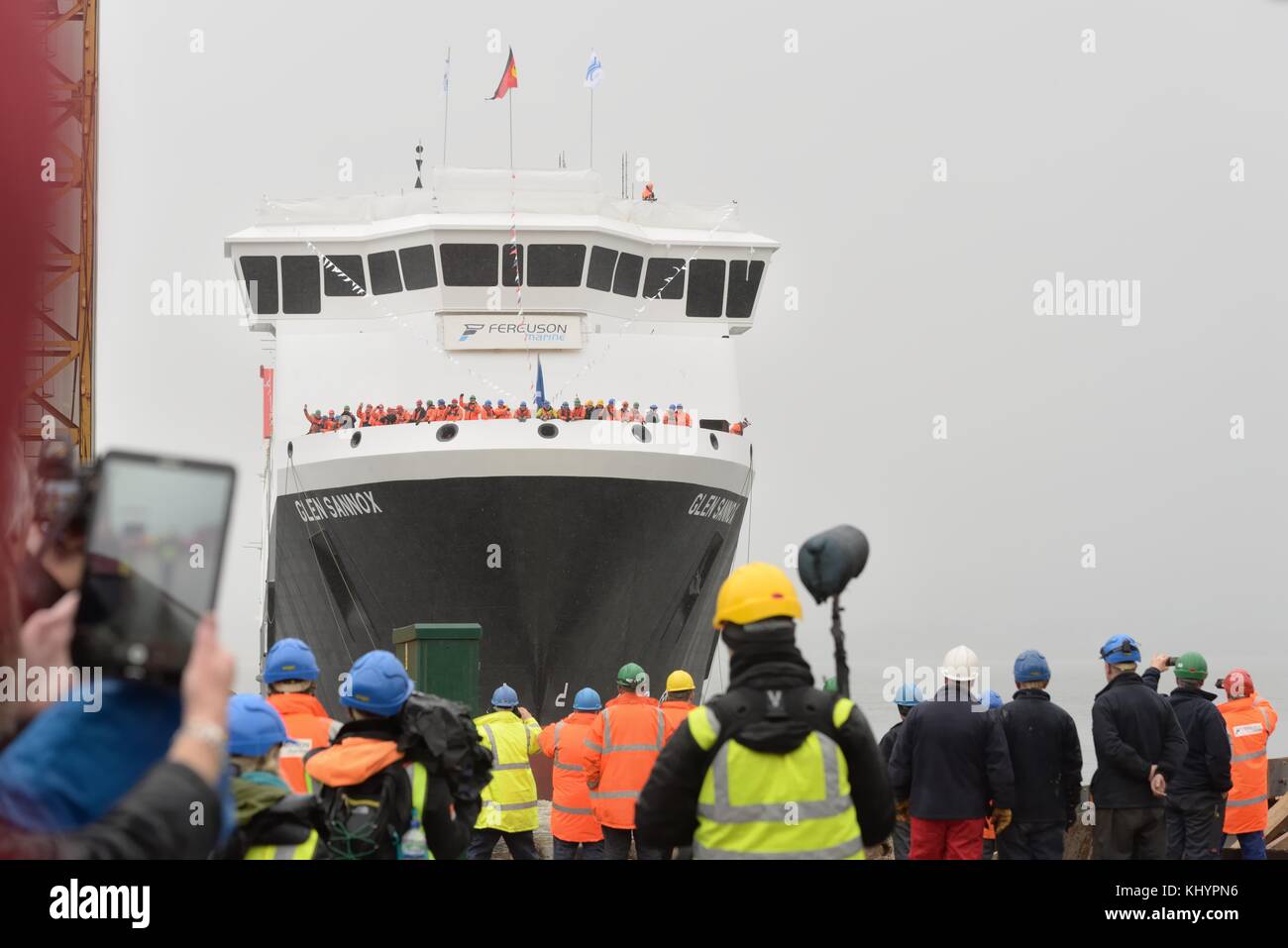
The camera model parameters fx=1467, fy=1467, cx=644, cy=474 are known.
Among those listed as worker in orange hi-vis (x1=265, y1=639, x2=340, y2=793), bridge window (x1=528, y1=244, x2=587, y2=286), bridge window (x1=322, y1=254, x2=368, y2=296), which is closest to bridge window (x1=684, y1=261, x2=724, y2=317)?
bridge window (x1=528, y1=244, x2=587, y2=286)

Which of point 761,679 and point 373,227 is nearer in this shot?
point 761,679

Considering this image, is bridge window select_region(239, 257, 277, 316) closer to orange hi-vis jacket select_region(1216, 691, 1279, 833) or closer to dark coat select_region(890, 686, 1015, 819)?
orange hi-vis jacket select_region(1216, 691, 1279, 833)

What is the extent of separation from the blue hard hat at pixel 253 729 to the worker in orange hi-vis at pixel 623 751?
15.7ft

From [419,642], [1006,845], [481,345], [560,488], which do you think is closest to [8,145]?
[1006,845]

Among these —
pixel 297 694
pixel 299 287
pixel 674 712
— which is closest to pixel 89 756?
pixel 297 694

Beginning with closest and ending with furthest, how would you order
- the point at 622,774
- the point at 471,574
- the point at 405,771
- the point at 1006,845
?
the point at 405,771, the point at 1006,845, the point at 622,774, the point at 471,574

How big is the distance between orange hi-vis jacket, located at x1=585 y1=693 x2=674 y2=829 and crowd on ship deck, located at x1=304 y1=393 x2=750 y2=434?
9552mm

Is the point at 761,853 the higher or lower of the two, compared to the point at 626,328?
lower

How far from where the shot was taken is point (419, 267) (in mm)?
20172

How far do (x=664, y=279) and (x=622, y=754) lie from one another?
13.2 meters

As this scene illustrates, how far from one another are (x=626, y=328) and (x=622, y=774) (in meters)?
12.8

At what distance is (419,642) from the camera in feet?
36.1
